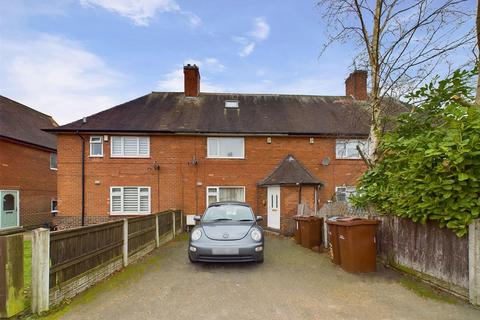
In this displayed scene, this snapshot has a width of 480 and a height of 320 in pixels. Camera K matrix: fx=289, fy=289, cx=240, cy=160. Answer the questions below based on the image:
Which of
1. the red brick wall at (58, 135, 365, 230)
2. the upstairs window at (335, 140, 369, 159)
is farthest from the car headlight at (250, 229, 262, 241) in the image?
the upstairs window at (335, 140, 369, 159)

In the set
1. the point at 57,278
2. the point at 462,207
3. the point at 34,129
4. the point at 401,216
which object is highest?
the point at 34,129

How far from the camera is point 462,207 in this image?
451cm

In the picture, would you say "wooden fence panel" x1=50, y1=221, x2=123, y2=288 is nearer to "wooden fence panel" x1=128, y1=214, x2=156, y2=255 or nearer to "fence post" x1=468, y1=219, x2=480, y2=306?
"wooden fence panel" x1=128, y1=214, x2=156, y2=255

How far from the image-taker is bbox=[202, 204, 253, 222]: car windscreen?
7.60m

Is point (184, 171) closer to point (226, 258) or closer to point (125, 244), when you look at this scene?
point (125, 244)

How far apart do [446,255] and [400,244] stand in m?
1.18

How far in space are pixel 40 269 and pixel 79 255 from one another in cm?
94

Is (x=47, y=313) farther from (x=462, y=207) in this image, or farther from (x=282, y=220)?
(x=282, y=220)

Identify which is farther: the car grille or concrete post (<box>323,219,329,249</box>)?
concrete post (<box>323,219,329,249</box>)

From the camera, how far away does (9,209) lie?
1518 centimetres

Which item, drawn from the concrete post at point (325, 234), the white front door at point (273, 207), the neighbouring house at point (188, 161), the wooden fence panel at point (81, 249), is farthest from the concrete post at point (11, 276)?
the neighbouring house at point (188, 161)

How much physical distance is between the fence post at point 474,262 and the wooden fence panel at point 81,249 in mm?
6275

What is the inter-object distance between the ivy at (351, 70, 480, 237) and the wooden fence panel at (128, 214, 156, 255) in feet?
19.4

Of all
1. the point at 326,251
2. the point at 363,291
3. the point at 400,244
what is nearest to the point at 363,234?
the point at 400,244
